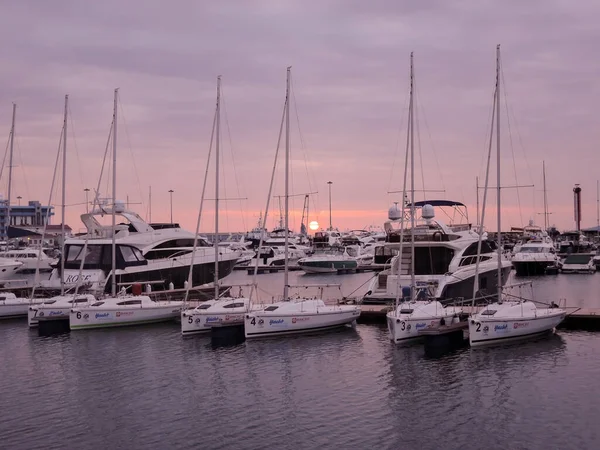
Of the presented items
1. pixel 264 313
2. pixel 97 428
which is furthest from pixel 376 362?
pixel 97 428

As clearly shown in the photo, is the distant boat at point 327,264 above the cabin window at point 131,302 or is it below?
above

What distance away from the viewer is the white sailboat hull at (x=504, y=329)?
3041 cm

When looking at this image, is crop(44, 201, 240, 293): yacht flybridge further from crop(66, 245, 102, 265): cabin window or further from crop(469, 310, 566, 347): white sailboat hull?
crop(469, 310, 566, 347): white sailboat hull

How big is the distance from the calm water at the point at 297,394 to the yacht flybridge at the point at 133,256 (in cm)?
1190

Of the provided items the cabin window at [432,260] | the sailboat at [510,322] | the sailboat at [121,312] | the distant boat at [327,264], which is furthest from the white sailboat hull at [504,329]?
the distant boat at [327,264]

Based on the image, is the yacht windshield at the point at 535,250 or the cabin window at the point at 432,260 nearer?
the cabin window at the point at 432,260

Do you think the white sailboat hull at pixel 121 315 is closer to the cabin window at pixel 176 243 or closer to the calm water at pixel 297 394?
the calm water at pixel 297 394

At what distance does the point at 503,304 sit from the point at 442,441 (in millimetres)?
14007

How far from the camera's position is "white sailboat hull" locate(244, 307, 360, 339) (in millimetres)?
33438

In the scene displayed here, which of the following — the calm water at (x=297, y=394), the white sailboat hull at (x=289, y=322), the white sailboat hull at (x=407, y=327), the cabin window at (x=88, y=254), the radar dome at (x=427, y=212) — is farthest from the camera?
the cabin window at (x=88, y=254)

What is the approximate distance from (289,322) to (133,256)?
17.8 m

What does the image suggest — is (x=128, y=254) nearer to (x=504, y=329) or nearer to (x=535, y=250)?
(x=504, y=329)

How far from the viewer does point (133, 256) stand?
47938 millimetres

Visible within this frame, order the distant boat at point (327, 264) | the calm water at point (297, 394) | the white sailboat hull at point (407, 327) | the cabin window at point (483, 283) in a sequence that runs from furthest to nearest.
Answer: the distant boat at point (327, 264) < the cabin window at point (483, 283) < the white sailboat hull at point (407, 327) < the calm water at point (297, 394)
